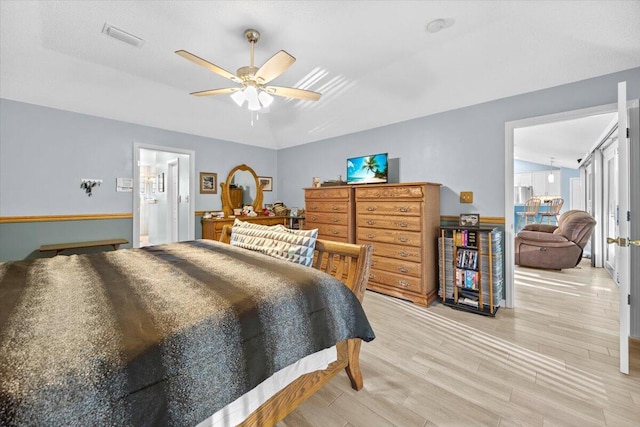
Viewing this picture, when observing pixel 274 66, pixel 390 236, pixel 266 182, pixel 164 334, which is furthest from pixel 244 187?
pixel 164 334

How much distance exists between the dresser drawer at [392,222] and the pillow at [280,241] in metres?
1.77

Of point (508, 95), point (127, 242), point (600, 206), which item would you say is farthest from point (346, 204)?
point (600, 206)

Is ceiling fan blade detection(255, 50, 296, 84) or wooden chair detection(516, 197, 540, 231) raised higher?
ceiling fan blade detection(255, 50, 296, 84)

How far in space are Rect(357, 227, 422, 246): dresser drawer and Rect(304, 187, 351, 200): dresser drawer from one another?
0.56 meters

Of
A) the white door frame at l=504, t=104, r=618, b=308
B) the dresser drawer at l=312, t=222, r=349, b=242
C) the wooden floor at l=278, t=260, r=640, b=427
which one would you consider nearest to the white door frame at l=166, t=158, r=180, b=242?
the dresser drawer at l=312, t=222, r=349, b=242

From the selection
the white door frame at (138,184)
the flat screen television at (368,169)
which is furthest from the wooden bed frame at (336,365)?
the white door frame at (138,184)

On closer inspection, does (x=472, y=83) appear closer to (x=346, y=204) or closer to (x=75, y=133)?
(x=346, y=204)

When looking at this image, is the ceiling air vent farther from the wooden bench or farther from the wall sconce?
the wooden bench

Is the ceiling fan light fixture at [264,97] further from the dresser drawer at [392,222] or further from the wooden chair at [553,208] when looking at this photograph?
the wooden chair at [553,208]

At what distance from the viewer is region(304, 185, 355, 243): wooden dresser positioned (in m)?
3.96

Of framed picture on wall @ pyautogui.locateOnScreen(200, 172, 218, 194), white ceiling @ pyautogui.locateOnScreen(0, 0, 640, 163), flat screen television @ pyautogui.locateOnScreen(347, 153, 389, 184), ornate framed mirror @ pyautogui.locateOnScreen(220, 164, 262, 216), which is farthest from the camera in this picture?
ornate framed mirror @ pyautogui.locateOnScreen(220, 164, 262, 216)

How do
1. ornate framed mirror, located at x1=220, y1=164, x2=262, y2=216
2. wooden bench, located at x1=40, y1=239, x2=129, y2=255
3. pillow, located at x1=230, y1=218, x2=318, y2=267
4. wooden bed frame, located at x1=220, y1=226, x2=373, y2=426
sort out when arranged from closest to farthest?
wooden bed frame, located at x1=220, y1=226, x2=373, y2=426
pillow, located at x1=230, y1=218, x2=318, y2=267
wooden bench, located at x1=40, y1=239, x2=129, y2=255
ornate framed mirror, located at x1=220, y1=164, x2=262, y2=216

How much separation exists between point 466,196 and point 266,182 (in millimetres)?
3719

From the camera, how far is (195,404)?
3.02 feet
